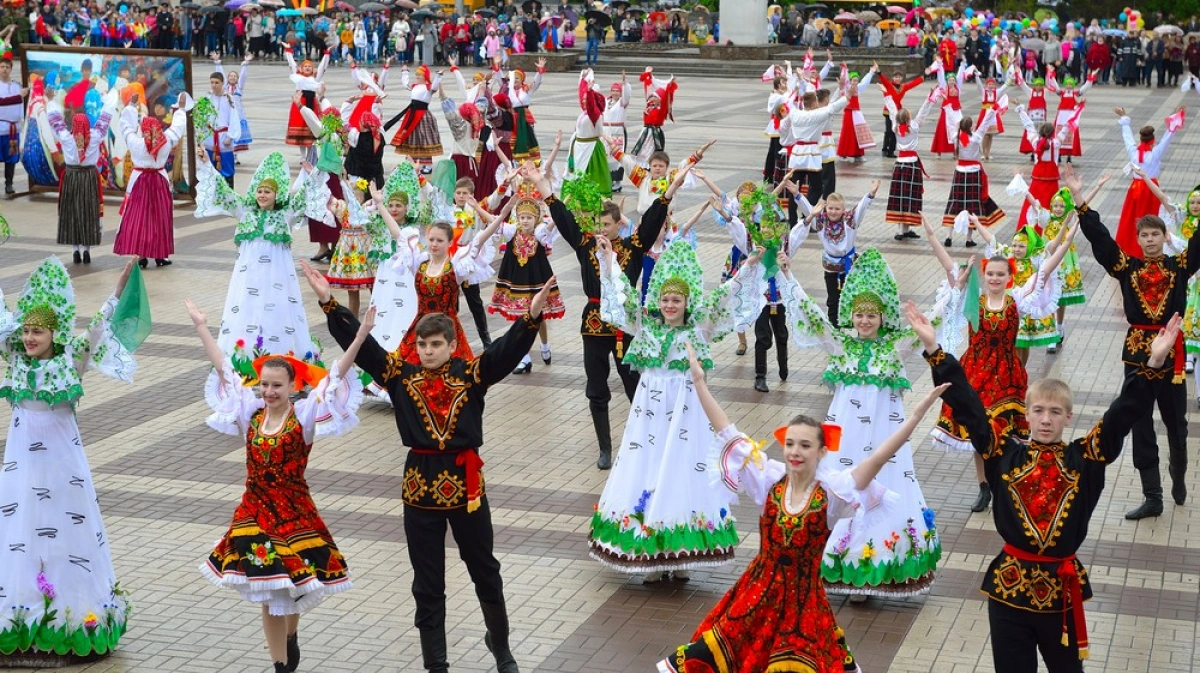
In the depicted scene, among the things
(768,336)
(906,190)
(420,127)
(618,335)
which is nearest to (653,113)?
(420,127)

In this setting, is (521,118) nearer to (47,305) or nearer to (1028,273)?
(1028,273)

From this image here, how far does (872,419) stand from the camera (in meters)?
8.60

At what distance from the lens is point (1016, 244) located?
1271cm

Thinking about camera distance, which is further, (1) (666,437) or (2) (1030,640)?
(1) (666,437)

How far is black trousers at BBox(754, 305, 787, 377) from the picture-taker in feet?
42.9

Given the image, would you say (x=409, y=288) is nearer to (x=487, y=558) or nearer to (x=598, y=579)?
(x=598, y=579)

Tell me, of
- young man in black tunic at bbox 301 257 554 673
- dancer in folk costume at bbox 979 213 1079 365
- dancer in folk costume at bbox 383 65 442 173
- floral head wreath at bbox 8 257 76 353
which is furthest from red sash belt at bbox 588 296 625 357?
dancer in folk costume at bbox 383 65 442 173

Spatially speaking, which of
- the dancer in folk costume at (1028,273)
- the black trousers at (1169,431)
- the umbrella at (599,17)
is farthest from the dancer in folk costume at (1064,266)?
the umbrella at (599,17)

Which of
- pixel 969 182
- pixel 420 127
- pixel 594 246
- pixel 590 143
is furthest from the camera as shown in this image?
pixel 590 143

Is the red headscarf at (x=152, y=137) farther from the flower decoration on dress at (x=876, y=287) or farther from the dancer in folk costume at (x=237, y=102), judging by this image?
the flower decoration on dress at (x=876, y=287)

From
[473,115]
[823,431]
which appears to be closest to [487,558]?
[823,431]

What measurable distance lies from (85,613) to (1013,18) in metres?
56.2

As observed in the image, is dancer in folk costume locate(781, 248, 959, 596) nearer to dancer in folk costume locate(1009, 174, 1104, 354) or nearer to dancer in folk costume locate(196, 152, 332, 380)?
dancer in folk costume locate(196, 152, 332, 380)

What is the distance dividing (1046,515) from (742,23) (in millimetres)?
43536
